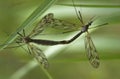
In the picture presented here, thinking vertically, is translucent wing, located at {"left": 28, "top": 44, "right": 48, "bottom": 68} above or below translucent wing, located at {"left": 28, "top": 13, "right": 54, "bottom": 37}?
below

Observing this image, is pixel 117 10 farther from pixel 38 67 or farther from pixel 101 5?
pixel 38 67

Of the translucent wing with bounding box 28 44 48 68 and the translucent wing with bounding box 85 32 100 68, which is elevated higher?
the translucent wing with bounding box 28 44 48 68

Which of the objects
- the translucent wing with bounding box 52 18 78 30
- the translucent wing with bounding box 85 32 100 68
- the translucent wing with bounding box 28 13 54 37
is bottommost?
the translucent wing with bounding box 85 32 100 68

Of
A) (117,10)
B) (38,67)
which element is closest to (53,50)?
(38,67)
